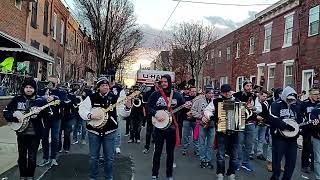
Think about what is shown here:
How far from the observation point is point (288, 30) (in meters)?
25.8

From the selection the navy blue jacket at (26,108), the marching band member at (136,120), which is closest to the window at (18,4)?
the marching band member at (136,120)

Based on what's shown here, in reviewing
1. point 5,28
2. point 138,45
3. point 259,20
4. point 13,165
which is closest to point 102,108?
point 13,165

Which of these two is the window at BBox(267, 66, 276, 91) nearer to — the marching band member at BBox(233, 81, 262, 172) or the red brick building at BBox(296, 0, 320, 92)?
the red brick building at BBox(296, 0, 320, 92)

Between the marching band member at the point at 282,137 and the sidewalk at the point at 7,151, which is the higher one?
the marching band member at the point at 282,137

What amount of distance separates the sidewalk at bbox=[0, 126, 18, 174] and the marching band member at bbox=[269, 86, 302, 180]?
5.27 m

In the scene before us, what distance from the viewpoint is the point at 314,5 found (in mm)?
22453

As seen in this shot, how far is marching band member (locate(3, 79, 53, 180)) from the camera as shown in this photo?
762 cm

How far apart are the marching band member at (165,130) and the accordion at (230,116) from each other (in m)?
0.81

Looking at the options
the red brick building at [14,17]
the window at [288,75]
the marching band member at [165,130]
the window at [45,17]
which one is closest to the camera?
the marching band member at [165,130]

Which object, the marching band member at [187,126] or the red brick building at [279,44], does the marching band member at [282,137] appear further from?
the red brick building at [279,44]

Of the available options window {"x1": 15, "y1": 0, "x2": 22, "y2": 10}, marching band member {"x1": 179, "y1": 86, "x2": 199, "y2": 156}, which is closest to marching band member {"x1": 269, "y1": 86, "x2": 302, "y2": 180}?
marching band member {"x1": 179, "y1": 86, "x2": 199, "y2": 156}

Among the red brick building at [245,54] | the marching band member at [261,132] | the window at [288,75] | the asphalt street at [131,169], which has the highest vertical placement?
the red brick building at [245,54]

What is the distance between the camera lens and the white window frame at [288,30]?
25.4 m

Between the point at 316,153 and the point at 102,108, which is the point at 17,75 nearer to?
the point at 102,108
